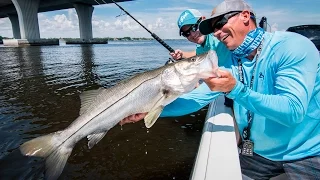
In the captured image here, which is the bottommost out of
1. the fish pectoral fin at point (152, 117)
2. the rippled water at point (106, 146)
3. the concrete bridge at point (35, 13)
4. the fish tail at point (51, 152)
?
the rippled water at point (106, 146)

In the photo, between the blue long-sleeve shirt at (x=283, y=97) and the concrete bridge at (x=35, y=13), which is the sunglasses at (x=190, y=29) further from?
the concrete bridge at (x=35, y=13)

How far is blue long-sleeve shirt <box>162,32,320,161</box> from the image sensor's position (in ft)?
7.07

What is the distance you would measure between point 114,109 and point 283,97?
1945 millimetres

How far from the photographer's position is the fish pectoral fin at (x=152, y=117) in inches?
113

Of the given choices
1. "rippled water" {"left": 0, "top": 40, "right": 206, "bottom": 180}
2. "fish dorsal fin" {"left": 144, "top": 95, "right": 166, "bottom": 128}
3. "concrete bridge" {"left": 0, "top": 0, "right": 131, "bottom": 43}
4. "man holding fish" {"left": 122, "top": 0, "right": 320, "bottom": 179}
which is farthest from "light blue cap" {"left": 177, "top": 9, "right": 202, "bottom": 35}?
"concrete bridge" {"left": 0, "top": 0, "right": 131, "bottom": 43}

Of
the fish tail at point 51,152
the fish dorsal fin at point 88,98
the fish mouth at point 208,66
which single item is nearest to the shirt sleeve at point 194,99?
the fish mouth at point 208,66

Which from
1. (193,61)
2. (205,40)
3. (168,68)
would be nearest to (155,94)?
(168,68)

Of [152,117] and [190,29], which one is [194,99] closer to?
[152,117]

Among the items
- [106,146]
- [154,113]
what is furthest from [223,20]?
[106,146]

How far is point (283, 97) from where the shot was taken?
214 centimetres

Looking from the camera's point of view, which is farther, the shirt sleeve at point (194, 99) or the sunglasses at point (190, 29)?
the sunglasses at point (190, 29)

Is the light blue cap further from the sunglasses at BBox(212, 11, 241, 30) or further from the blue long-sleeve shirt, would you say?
the sunglasses at BBox(212, 11, 241, 30)

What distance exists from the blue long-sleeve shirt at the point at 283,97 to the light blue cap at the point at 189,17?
3014 millimetres

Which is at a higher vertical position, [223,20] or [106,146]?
[223,20]
